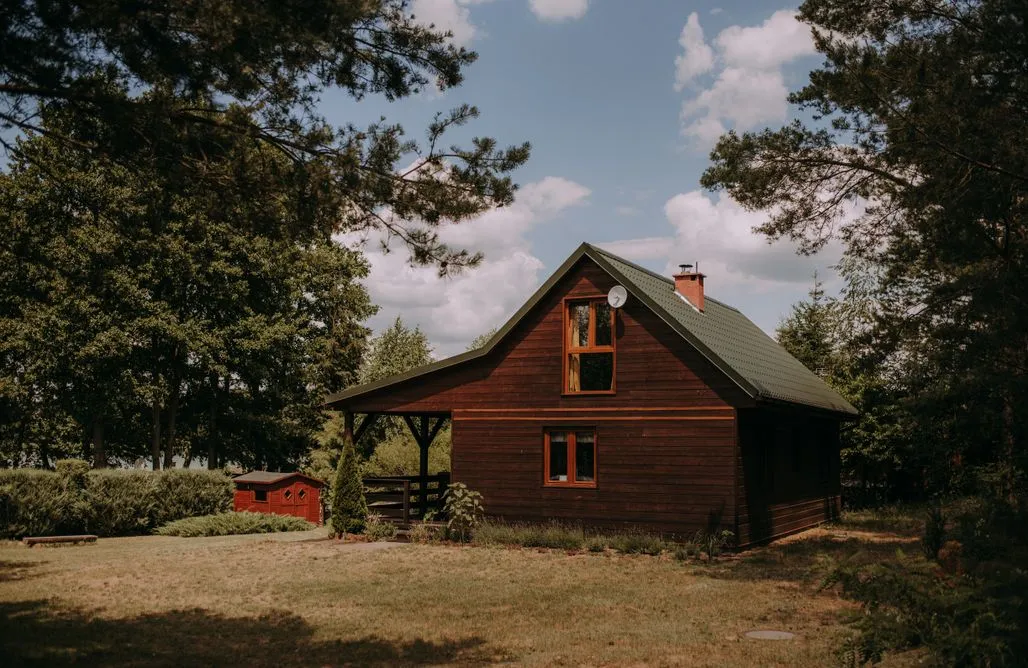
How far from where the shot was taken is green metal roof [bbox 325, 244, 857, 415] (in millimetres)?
18344

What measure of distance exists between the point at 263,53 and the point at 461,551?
12.1m

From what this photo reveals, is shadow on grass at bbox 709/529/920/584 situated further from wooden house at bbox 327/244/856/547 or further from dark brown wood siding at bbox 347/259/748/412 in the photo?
dark brown wood siding at bbox 347/259/748/412

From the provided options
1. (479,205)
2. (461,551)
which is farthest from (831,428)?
(479,205)

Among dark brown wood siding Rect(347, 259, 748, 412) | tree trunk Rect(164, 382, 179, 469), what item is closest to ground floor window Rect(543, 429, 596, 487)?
dark brown wood siding Rect(347, 259, 748, 412)

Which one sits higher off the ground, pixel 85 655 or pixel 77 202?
pixel 77 202

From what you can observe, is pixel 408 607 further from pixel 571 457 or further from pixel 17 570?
pixel 571 457

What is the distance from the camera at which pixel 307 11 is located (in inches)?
303

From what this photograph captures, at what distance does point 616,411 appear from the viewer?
19203 mm

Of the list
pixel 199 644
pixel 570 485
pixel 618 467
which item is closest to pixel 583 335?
pixel 618 467

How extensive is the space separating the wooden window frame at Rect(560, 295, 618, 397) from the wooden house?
0.10 ft

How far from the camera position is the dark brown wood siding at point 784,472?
61.4 ft

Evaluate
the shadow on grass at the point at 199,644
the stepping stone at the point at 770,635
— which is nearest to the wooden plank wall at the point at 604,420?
the stepping stone at the point at 770,635

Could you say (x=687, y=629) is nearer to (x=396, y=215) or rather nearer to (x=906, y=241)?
(x=396, y=215)

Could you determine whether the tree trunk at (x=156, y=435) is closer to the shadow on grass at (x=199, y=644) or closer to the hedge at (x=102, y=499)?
the hedge at (x=102, y=499)
